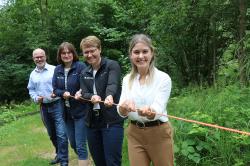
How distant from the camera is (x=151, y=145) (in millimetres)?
3695

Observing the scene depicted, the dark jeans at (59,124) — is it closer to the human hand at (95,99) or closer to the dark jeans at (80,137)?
the dark jeans at (80,137)

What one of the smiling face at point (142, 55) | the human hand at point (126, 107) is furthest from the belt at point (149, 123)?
the smiling face at point (142, 55)

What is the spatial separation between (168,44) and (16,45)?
33.1 feet

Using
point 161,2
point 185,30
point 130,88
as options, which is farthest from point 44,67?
point 185,30

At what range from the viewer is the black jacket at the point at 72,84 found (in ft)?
17.6

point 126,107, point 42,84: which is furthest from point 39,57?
point 126,107

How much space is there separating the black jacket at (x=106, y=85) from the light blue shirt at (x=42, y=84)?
75.4 inches

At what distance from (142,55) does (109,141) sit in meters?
1.15

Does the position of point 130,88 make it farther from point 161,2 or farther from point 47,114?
point 161,2

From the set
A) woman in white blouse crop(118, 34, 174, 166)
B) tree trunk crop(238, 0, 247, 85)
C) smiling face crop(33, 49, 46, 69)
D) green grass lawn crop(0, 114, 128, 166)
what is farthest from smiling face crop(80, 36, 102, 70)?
tree trunk crop(238, 0, 247, 85)

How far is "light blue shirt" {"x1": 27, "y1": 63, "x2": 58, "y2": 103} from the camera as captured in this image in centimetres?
650

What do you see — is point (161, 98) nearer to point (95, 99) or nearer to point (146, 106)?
point (146, 106)

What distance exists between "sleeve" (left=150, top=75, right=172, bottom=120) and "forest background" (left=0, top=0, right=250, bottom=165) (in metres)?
1.71

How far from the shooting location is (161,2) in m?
9.70
